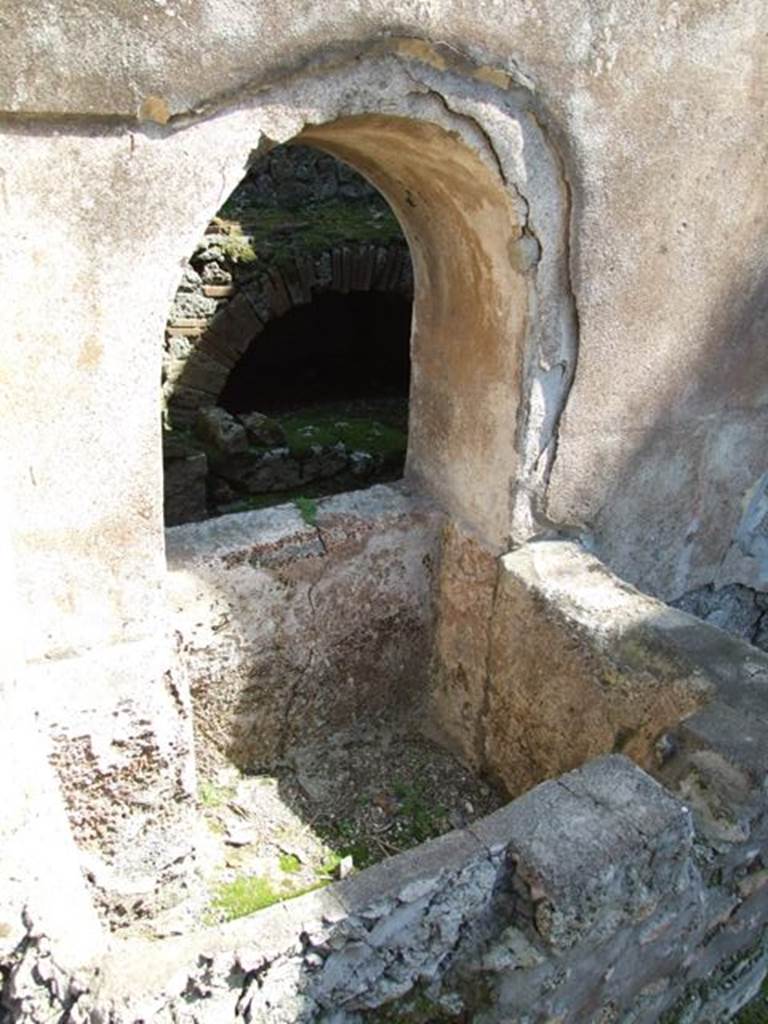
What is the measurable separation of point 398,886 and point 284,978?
0.32 metres

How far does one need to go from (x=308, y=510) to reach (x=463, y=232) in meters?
1.24

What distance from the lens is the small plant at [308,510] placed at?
3.56m

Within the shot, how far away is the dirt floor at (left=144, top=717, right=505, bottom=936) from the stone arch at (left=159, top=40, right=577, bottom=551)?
3.52 ft

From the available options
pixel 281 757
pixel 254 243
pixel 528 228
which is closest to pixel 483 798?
pixel 281 757

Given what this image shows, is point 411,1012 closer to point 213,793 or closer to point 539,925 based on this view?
point 539,925

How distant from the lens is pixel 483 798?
371 cm

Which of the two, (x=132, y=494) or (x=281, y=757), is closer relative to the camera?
(x=132, y=494)

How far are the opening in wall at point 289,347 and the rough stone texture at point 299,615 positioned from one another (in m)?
2.32

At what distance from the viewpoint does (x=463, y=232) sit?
316 cm

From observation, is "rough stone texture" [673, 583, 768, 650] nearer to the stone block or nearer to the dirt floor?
the dirt floor

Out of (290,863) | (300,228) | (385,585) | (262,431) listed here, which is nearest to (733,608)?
(385,585)

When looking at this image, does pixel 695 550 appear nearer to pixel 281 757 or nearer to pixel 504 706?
pixel 504 706

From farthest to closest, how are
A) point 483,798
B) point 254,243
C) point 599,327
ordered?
point 254,243
point 483,798
point 599,327

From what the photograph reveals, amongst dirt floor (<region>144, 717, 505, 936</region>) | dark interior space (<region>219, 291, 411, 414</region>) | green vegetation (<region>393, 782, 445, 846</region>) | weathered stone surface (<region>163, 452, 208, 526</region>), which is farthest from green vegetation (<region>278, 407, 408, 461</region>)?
green vegetation (<region>393, 782, 445, 846</region>)
